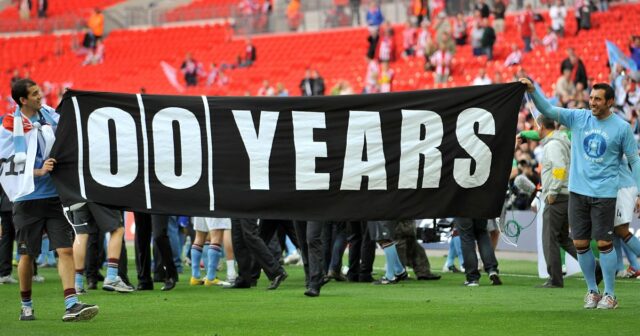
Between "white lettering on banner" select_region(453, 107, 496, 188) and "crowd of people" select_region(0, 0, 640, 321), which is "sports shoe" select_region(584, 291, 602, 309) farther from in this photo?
"white lettering on banner" select_region(453, 107, 496, 188)

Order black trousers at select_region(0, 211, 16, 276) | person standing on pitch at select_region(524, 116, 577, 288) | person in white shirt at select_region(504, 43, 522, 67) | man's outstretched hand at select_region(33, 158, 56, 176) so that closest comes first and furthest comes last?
man's outstretched hand at select_region(33, 158, 56, 176) < person standing on pitch at select_region(524, 116, 577, 288) < black trousers at select_region(0, 211, 16, 276) < person in white shirt at select_region(504, 43, 522, 67)

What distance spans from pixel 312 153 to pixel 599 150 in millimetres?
2528

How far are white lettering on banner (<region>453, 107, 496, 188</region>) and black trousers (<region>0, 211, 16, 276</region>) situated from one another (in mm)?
6769

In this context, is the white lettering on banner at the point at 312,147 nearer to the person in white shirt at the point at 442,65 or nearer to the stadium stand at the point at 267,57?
the stadium stand at the point at 267,57

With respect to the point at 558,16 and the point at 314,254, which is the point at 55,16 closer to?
the point at 558,16

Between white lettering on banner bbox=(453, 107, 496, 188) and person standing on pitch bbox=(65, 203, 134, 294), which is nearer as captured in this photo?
white lettering on banner bbox=(453, 107, 496, 188)

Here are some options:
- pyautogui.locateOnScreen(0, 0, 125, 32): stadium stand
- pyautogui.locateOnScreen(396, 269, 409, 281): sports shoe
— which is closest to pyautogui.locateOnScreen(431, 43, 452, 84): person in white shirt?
pyautogui.locateOnScreen(396, 269, 409, 281): sports shoe

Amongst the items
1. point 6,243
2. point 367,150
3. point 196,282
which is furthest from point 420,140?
point 6,243

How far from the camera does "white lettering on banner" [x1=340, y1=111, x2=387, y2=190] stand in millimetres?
10984

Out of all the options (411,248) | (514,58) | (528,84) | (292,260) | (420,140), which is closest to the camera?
(528,84)

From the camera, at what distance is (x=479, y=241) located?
46.7 ft

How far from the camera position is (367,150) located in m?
11.0

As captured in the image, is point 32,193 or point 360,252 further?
point 360,252

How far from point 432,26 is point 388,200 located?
76.3ft
